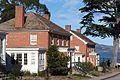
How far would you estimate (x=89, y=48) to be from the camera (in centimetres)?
9075

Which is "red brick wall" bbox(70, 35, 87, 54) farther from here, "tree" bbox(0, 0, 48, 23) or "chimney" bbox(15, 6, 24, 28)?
"chimney" bbox(15, 6, 24, 28)

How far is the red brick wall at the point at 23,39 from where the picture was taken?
5694 centimetres

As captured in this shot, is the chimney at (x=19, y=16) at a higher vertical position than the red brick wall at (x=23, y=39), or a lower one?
higher

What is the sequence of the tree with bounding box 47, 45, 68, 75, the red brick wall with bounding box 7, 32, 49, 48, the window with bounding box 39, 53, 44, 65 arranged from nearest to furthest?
the tree with bounding box 47, 45, 68, 75
the window with bounding box 39, 53, 44, 65
the red brick wall with bounding box 7, 32, 49, 48

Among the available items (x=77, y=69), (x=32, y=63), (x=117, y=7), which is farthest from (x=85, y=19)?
(x=32, y=63)

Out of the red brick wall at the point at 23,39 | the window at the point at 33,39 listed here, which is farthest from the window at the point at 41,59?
the window at the point at 33,39

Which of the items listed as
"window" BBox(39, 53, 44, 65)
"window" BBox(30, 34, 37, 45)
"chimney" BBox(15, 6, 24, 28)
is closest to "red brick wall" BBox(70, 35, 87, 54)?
"window" BBox(30, 34, 37, 45)

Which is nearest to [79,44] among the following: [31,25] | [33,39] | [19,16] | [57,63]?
[31,25]

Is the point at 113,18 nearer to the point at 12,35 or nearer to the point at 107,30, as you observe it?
the point at 107,30

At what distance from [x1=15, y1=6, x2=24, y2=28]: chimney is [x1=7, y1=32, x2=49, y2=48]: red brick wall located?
4.56ft

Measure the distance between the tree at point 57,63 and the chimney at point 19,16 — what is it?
35.4 feet

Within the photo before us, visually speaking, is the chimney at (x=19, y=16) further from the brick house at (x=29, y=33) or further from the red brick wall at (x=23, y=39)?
the red brick wall at (x=23, y=39)

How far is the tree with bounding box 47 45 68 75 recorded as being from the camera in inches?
1844

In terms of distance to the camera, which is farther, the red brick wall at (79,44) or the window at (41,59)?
the red brick wall at (79,44)
